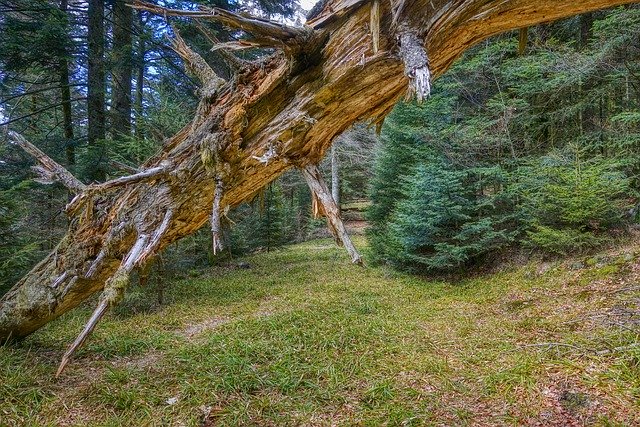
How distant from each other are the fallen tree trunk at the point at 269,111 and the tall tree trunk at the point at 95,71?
18.4ft

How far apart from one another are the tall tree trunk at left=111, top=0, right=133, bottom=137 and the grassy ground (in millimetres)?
4254

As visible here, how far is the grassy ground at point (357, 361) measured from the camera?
121 inches

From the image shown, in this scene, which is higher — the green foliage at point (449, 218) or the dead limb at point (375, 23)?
the dead limb at point (375, 23)

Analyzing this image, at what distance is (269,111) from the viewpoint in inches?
85.7

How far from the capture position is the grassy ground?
307 centimetres

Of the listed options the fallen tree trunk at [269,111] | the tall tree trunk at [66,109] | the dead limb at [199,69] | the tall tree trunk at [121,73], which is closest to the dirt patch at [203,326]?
the fallen tree trunk at [269,111]

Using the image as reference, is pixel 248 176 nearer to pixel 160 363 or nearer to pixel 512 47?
pixel 160 363

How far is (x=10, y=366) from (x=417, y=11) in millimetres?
4764

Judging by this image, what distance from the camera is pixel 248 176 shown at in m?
2.34

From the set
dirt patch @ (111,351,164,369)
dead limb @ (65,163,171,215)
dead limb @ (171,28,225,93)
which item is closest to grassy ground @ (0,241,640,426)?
dirt patch @ (111,351,164,369)

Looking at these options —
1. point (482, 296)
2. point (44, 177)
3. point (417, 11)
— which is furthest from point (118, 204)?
point (482, 296)

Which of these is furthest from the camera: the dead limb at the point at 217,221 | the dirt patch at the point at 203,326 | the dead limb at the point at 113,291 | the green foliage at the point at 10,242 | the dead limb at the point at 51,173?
the dirt patch at the point at 203,326

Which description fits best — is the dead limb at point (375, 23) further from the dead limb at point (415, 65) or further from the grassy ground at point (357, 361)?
the grassy ground at point (357, 361)

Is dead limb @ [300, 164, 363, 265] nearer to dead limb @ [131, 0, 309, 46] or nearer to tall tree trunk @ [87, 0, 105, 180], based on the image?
dead limb @ [131, 0, 309, 46]
